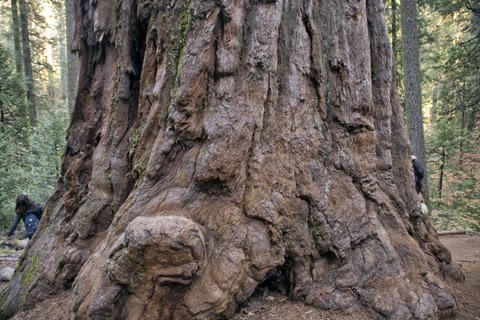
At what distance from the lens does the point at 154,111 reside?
3881 mm

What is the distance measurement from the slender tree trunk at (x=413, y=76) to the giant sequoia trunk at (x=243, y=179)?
24.0 ft

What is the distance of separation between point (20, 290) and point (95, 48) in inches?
136

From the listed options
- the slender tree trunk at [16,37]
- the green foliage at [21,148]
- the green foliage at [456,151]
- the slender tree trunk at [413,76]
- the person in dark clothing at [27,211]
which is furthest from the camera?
the slender tree trunk at [16,37]

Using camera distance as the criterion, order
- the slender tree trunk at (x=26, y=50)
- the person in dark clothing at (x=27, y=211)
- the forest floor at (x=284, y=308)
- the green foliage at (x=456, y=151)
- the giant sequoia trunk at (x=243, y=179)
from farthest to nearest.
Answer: the slender tree trunk at (x=26, y=50) < the green foliage at (x=456, y=151) < the person in dark clothing at (x=27, y=211) < the forest floor at (x=284, y=308) < the giant sequoia trunk at (x=243, y=179)

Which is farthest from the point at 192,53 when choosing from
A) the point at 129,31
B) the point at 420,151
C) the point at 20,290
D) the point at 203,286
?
the point at 420,151

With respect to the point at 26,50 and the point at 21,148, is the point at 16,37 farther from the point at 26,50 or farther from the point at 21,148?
the point at 21,148

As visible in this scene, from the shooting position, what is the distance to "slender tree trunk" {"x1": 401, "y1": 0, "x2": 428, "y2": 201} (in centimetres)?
1090

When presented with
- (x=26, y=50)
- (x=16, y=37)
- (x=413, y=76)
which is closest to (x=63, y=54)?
(x=16, y=37)

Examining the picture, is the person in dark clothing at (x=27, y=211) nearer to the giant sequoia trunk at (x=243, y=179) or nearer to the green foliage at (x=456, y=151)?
the giant sequoia trunk at (x=243, y=179)

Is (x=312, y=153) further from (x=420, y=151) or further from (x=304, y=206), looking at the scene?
(x=420, y=151)

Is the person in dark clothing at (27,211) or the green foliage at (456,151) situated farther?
the green foliage at (456,151)

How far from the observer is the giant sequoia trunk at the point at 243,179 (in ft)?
10.4

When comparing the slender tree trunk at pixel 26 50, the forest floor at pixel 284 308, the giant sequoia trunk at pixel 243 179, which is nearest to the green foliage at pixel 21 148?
the slender tree trunk at pixel 26 50

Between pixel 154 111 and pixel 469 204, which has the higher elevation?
pixel 154 111
